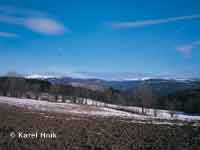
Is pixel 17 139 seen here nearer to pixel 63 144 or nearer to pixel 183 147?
pixel 63 144

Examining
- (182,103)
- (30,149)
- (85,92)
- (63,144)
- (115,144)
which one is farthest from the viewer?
(85,92)

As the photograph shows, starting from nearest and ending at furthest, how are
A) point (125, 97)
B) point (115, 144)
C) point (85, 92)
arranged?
point (115, 144) → point (125, 97) → point (85, 92)

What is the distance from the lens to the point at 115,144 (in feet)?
43.7

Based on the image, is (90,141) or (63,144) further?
(90,141)

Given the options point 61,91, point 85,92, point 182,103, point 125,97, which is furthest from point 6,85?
point 182,103

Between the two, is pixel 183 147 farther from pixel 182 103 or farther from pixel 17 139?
pixel 182 103

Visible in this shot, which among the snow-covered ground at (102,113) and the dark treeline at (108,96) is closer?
the snow-covered ground at (102,113)

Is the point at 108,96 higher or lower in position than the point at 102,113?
lower

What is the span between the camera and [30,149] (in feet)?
36.5

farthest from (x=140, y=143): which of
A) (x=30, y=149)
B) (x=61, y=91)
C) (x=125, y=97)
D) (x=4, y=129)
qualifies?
(x=61, y=91)

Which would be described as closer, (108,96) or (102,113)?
(102,113)

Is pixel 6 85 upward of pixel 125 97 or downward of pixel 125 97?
upward

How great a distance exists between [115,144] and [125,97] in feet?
303

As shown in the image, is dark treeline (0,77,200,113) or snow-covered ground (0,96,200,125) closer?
snow-covered ground (0,96,200,125)
